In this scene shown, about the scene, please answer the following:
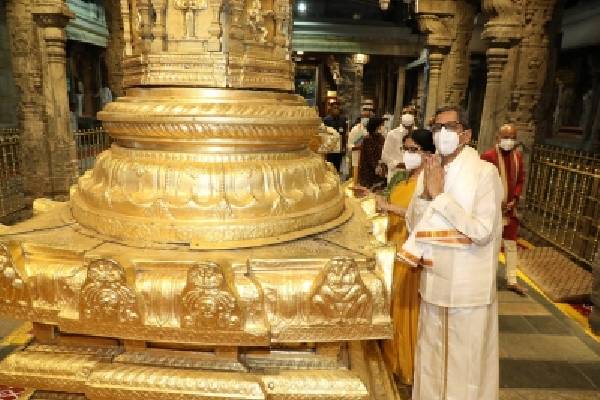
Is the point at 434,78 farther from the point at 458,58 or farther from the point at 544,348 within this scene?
the point at 544,348

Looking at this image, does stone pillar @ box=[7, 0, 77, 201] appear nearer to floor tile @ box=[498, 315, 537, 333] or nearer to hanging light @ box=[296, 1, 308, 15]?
floor tile @ box=[498, 315, 537, 333]

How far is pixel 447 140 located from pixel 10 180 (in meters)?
7.37

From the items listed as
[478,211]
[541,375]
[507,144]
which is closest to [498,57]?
[507,144]

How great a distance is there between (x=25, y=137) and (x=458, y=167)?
724 centimetres

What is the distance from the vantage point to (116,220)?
184 centimetres

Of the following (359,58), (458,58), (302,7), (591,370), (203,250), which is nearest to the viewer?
(203,250)

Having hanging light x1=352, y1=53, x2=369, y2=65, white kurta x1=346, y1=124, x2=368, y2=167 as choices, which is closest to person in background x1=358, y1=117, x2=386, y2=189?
white kurta x1=346, y1=124, x2=368, y2=167

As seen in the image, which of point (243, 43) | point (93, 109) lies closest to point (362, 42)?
point (93, 109)

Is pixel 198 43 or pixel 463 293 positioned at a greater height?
pixel 198 43

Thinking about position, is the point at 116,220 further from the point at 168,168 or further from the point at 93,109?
the point at 93,109

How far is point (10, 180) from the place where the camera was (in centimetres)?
680

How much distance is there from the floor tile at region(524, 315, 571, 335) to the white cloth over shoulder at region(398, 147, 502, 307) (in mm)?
1875

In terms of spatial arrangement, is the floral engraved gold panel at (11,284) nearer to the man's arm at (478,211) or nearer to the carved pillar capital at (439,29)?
the man's arm at (478,211)

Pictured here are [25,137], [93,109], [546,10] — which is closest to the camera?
[546,10]
